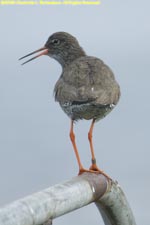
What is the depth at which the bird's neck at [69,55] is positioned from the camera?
9.89 meters

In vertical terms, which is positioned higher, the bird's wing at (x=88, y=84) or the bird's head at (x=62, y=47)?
the bird's head at (x=62, y=47)

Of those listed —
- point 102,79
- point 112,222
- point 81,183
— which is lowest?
point 112,222

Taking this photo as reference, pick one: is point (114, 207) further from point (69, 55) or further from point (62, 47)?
point (62, 47)

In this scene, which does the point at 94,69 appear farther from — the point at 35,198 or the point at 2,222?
the point at 2,222

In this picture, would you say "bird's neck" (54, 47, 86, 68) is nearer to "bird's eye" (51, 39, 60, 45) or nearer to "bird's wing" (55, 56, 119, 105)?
"bird's eye" (51, 39, 60, 45)

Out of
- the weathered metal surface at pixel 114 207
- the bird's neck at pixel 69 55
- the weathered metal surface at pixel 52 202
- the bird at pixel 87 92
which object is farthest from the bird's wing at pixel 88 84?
the weathered metal surface at pixel 52 202

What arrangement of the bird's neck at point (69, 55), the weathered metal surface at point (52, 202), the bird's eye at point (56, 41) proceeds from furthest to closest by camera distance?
1. the bird's eye at point (56, 41)
2. the bird's neck at point (69, 55)
3. the weathered metal surface at point (52, 202)

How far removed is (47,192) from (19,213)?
0.53 m

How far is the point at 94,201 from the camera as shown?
15.1 feet

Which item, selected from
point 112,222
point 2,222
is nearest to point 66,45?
point 112,222

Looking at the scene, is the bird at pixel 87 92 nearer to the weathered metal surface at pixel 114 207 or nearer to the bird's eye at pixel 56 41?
the bird's eye at pixel 56 41

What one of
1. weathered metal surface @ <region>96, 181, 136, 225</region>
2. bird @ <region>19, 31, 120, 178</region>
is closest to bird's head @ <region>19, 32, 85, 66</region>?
bird @ <region>19, 31, 120, 178</region>

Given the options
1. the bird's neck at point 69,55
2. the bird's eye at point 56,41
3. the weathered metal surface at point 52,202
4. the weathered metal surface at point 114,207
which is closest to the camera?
the weathered metal surface at point 52,202

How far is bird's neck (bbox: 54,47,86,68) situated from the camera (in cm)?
989
